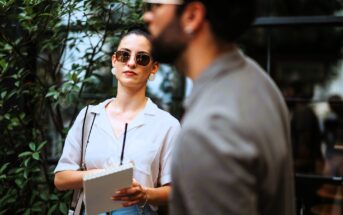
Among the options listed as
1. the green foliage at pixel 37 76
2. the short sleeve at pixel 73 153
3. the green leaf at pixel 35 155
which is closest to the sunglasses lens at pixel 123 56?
the short sleeve at pixel 73 153

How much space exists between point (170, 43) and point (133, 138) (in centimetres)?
106

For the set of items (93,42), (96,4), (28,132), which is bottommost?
(28,132)

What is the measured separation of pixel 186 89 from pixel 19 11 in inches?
70.9

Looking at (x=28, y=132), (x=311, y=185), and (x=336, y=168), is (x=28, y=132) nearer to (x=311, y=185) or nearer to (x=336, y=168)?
(x=311, y=185)

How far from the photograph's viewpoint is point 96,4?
3451 mm

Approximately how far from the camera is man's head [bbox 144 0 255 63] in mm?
1379

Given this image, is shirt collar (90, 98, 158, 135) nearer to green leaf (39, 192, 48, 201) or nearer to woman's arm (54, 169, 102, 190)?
woman's arm (54, 169, 102, 190)

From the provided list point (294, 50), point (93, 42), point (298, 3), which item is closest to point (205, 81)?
point (93, 42)

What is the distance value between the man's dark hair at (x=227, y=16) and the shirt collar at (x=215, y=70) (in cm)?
6

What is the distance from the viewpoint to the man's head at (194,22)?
138cm

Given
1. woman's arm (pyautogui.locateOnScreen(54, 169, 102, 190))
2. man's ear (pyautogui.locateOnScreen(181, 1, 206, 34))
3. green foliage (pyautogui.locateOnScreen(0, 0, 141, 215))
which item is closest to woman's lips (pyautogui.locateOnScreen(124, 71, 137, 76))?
woman's arm (pyautogui.locateOnScreen(54, 169, 102, 190))

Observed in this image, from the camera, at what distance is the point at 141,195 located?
232 cm

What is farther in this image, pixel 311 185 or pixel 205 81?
pixel 311 185

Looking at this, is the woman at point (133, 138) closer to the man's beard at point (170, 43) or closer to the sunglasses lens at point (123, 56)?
the sunglasses lens at point (123, 56)
